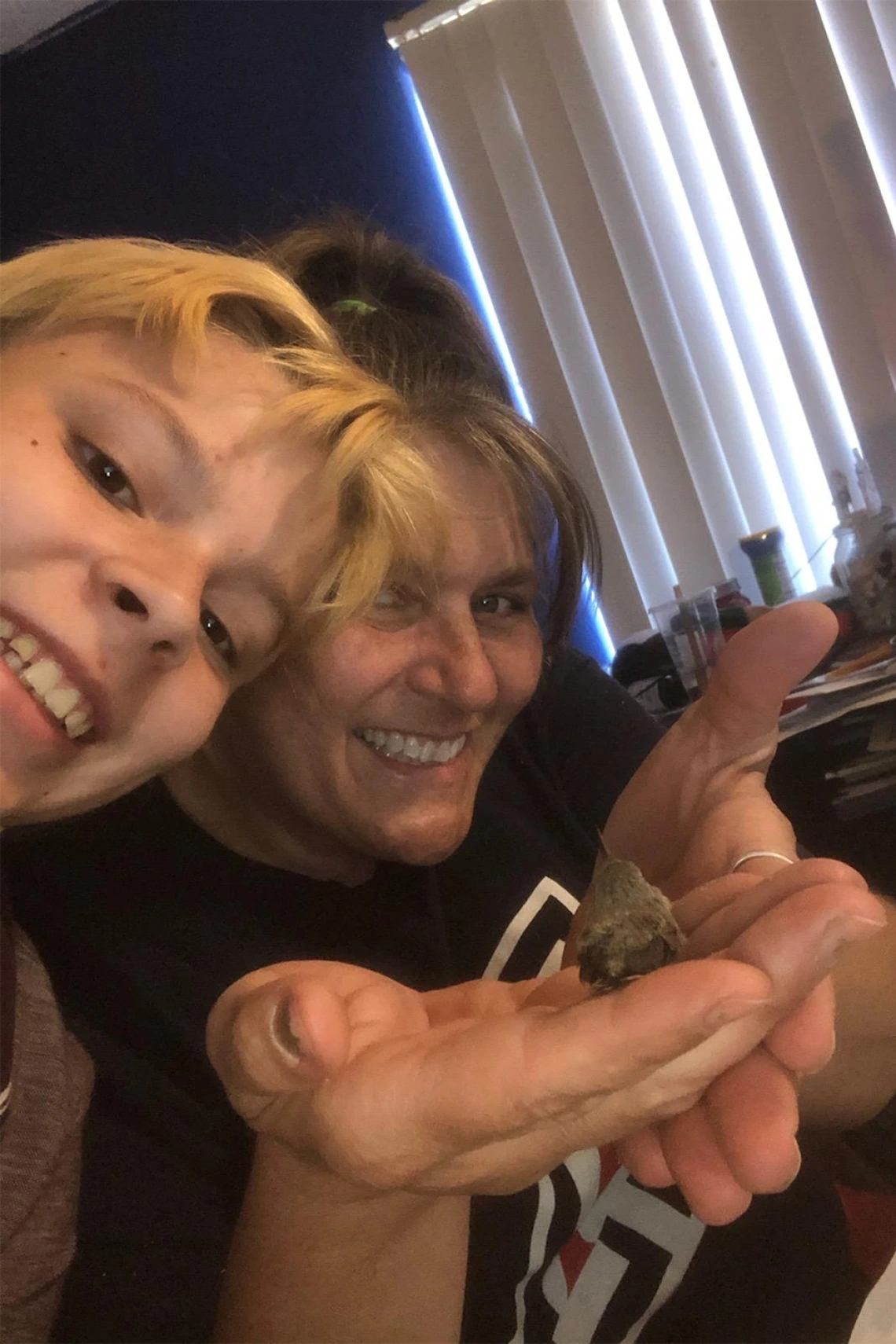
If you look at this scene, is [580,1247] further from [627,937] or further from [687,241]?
[687,241]

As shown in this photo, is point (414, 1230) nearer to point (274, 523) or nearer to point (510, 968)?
point (510, 968)

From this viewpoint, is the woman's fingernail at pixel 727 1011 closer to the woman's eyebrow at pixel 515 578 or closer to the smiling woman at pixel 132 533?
the smiling woman at pixel 132 533

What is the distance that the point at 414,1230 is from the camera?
1.85 ft

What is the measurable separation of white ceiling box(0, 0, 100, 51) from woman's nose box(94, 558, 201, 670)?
218cm

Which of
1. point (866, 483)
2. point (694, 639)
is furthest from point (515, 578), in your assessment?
point (866, 483)

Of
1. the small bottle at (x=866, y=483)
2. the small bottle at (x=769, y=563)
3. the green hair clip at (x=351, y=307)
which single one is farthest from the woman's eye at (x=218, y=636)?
the small bottle at (x=866, y=483)

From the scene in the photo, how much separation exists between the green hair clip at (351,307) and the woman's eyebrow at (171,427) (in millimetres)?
304

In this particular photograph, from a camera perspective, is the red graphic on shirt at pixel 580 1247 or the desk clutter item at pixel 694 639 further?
the desk clutter item at pixel 694 639

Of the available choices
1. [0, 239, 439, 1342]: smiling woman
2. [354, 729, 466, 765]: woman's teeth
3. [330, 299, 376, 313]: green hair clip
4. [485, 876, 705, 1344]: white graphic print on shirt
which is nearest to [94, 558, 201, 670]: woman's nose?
[0, 239, 439, 1342]: smiling woman

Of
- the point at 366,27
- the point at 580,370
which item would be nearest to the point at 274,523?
the point at 580,370

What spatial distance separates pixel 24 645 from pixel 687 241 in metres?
2.07

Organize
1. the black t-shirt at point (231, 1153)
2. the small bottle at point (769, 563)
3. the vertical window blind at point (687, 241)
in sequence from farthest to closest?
the small bottle at point (769, 563), the vertical window blind at point (687, 241), the black t-shirt at point (231, 1153)

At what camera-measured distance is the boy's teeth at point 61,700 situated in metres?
0.57

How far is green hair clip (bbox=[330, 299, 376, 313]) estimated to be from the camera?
865mm
